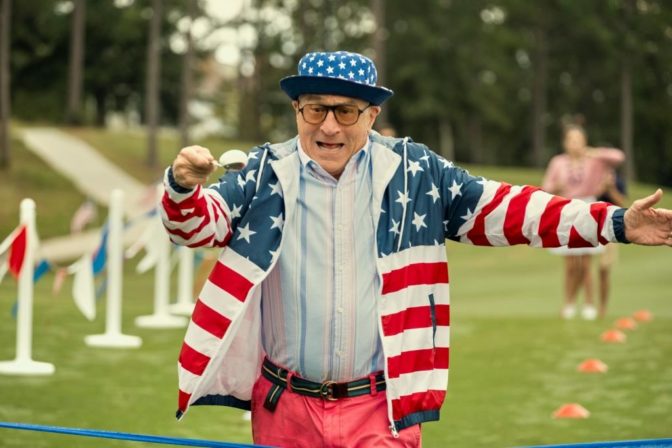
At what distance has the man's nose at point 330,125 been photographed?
179 inches

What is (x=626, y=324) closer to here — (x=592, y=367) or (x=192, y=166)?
(x=592, y=367)

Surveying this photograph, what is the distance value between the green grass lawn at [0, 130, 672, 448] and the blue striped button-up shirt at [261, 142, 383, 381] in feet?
12.8

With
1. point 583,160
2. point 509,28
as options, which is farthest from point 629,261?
point 509,28

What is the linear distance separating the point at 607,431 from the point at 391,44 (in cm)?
6307

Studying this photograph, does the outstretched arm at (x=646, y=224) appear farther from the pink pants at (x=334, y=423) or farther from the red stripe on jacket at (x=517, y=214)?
the pink pants at (x=334, y=423)

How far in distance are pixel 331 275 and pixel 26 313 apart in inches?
258

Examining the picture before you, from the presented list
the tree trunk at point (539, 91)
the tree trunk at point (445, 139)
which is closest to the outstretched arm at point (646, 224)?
the tree trunk at point (539, 91)

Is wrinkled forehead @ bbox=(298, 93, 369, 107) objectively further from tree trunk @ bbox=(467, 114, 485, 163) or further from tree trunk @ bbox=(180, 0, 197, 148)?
tree trunk @ bbox=(467, 114, 485, 163)

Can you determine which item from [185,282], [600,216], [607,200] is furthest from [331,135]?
[185,282]

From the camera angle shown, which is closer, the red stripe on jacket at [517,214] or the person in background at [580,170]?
the red stripe on jacket at [517,214]

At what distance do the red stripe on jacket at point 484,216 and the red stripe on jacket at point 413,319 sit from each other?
0.85ft

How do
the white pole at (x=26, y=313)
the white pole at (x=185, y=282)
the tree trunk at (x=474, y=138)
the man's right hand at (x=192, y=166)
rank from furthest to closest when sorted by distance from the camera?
the tree trunk at (x=474, y=138), the white pole at (x=185, y=282), the white pole at (x=26, y=313), the man's right hand at (x=192, y=166)

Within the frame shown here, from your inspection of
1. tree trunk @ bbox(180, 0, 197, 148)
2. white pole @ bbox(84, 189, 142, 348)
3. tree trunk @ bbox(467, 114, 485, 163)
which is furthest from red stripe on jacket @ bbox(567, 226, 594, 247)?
tree trunk @ bbox(467, 114, 485, 163)

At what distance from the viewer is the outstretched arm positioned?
448cm
